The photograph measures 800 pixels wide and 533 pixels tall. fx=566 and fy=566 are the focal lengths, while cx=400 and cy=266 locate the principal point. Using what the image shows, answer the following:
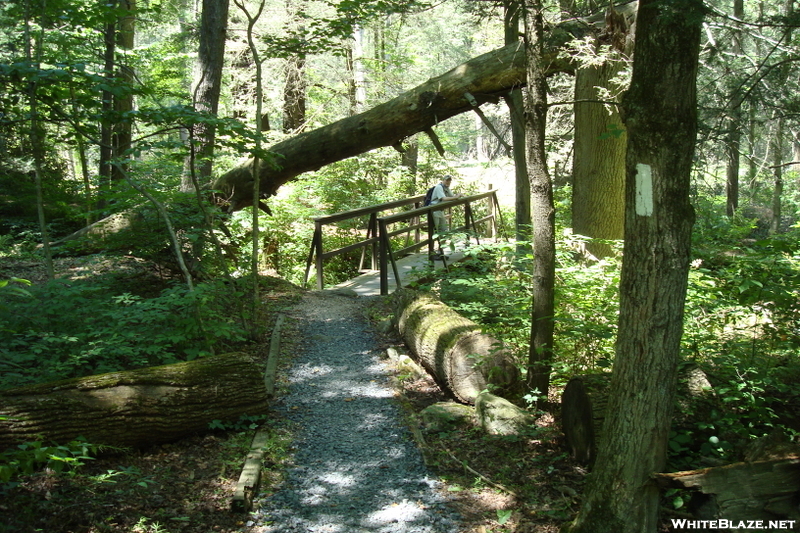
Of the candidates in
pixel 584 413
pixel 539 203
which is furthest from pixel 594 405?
pixel 539 203

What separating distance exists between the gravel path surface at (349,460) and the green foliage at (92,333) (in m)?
1.17

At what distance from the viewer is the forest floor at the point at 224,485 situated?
3.43 meters

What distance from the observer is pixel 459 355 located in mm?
5762

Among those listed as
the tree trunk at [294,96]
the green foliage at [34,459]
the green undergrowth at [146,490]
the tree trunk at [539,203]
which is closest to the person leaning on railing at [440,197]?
the tree trunk at [294,96]

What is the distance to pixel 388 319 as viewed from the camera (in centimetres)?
822

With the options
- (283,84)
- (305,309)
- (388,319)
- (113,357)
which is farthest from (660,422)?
(283,84)

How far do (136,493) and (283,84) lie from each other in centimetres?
1380

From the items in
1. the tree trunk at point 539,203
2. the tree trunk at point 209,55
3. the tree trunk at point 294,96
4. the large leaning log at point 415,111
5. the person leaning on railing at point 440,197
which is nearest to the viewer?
the tree trunk at point 539,203

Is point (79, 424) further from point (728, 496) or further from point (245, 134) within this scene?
point (728, 496)

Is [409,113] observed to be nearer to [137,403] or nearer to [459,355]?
[459,355]

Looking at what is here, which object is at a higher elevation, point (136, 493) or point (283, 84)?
point (283, 84)

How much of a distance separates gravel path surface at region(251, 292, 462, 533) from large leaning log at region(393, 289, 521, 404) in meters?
0.59

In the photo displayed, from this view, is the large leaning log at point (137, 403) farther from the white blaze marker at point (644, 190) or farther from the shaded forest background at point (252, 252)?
the white blaze marker at point (644, 190)

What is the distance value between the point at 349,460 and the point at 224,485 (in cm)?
102
